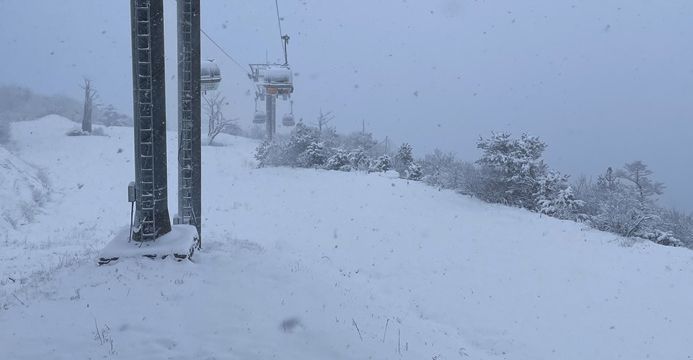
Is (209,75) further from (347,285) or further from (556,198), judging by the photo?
(556,198)

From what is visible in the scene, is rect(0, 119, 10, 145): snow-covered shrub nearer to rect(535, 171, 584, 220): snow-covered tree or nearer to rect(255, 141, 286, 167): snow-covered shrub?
rect(255, 141, 286, 167): snow-covered shrub

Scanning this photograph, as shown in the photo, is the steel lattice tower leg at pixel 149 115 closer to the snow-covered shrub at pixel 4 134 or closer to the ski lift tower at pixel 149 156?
the ski lift tower at pixel 149 156

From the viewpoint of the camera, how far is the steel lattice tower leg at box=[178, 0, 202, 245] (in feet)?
32.2

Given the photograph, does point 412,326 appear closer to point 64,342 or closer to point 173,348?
point 173,348

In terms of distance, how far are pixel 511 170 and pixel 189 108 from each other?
45.6 ft

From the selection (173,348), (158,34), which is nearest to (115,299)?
(173,348)

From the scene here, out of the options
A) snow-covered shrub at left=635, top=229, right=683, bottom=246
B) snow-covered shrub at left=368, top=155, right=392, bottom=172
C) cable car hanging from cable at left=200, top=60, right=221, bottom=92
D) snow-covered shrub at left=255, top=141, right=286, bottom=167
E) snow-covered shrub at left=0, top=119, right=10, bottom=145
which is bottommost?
snow-covered shrub at left=635, top=229, right=683, bottom=246

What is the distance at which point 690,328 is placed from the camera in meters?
9.98

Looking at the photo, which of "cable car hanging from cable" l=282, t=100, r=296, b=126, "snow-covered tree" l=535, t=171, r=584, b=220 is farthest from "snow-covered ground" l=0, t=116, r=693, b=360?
"cable car hanging from cable" l=282, t=100, r=296, b=126

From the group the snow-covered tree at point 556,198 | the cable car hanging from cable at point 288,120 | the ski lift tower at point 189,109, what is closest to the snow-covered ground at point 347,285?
the ski lift tower at point 189,109

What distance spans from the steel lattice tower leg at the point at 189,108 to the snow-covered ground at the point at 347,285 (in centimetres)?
103

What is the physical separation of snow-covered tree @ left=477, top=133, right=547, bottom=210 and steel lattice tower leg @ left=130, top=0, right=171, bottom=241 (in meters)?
14.8

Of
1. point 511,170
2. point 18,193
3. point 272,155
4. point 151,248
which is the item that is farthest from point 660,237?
point 18,193

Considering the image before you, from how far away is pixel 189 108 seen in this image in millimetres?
9969
